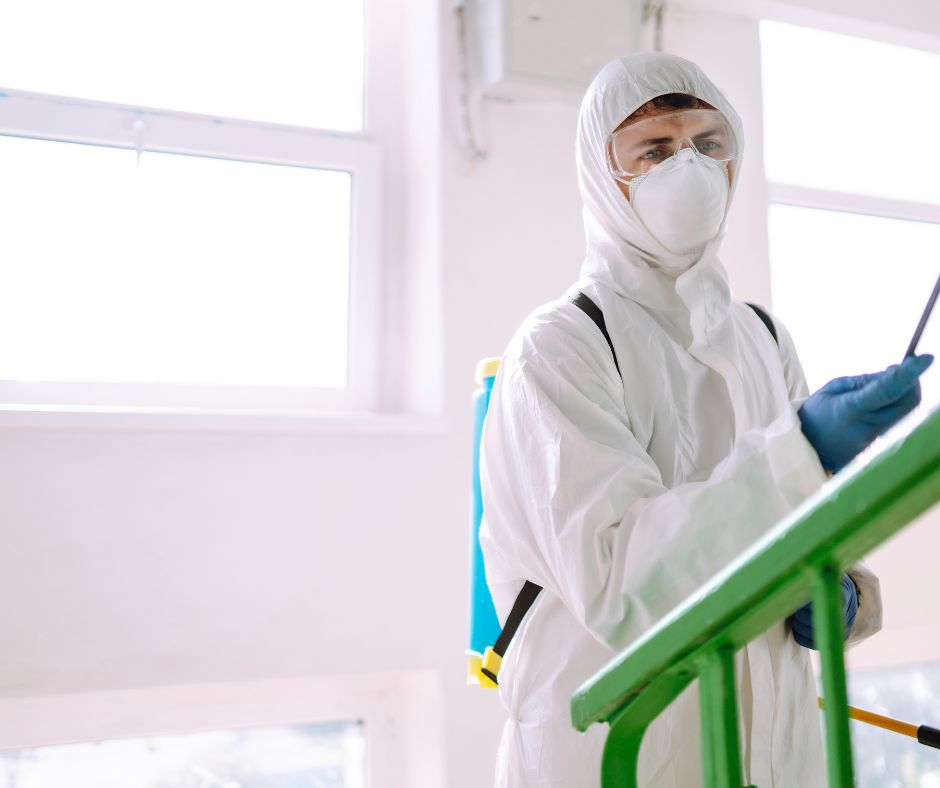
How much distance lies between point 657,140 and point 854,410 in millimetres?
554

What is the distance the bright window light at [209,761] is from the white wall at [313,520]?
26 cm

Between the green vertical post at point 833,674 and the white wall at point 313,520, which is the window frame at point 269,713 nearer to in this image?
the white wall at point 313,520

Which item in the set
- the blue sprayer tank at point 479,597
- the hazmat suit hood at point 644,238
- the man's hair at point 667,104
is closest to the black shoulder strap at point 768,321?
the hazmat suit hood at point 644,238

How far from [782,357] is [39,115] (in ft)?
5.04

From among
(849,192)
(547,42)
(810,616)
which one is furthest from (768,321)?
(849,192)

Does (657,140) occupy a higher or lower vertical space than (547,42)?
lower

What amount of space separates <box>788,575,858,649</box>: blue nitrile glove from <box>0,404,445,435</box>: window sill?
987mm

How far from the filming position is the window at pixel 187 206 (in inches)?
74.7

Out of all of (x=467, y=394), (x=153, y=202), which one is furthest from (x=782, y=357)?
(x=153, y=202)

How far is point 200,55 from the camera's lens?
6.79ft

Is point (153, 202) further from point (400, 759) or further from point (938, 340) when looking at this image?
point (938, 340)

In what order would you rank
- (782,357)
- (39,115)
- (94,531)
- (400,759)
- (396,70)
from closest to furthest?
(782,357), (94,531), (39,115), (400,759), (396,70)

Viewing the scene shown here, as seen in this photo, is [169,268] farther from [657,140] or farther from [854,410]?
[854,410]

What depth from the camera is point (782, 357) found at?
131 cm
